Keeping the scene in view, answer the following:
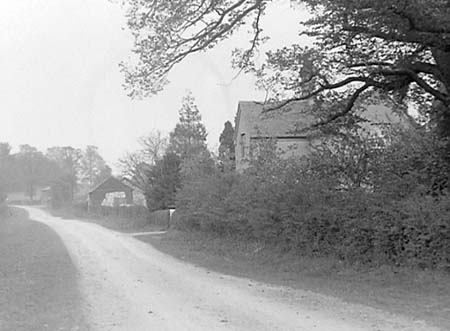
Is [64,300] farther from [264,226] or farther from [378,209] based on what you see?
[264,226]

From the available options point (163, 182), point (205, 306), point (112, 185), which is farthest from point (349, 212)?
point (112, 185)

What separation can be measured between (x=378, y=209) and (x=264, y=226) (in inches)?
244

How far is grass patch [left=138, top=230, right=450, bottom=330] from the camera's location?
36.0 ft

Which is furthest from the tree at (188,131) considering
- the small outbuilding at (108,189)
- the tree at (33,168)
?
the tree at (33,168)

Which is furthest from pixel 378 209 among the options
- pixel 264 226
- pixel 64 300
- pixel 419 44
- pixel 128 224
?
pixel 128 224

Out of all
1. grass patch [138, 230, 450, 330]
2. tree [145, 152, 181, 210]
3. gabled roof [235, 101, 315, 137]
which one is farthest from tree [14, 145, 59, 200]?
grass patch [138, 230, 450, 330]

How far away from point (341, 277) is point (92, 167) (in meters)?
114

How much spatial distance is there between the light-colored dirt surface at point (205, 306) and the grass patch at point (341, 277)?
2.03 feet

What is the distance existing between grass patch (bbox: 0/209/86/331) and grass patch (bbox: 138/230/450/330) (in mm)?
4237

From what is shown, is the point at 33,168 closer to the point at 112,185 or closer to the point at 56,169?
the point at 56,169

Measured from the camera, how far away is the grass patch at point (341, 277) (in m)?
11.0

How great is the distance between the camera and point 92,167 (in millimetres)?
125250

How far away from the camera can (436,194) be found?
50.8 feet

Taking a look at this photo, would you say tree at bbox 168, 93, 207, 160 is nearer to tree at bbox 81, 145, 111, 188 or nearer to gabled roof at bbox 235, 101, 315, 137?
gabled roof at bbox 235, 101, 315, 137
